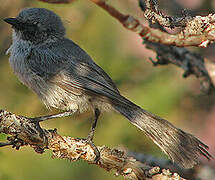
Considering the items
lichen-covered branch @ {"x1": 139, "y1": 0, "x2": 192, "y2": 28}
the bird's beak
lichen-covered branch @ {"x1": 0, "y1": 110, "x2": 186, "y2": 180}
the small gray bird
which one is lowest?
lichen-covered branch @ {"x1": 0, "y1": 110, "x2": 186, "y2": 180}

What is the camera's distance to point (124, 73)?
4.81 m

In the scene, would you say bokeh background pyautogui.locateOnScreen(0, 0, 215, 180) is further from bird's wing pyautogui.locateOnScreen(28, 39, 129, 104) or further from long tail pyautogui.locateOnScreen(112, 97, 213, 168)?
long tail pyautogui.locateOnScreen(112, 97, 213, 168)

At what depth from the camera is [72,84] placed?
11.5ft

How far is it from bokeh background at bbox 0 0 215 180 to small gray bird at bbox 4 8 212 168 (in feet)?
1.93

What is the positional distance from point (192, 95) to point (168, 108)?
1.85 ft

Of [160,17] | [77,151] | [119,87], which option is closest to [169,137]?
[77,151]

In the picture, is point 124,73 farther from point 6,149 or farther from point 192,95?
point 6,149

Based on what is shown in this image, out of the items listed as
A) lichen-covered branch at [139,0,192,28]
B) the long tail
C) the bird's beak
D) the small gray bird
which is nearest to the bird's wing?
the small gray bird

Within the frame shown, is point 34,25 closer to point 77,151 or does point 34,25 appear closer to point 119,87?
point 119,87

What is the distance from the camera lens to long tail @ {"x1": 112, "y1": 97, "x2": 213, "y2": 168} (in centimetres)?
307

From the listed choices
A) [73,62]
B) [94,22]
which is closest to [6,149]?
[73,62]

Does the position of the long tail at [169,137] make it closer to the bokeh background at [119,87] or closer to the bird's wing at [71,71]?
the bird's wing at [71,71]

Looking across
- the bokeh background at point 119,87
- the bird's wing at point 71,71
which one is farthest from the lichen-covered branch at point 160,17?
the bokeh background at point 119,87

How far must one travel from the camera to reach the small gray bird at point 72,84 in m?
3.25
